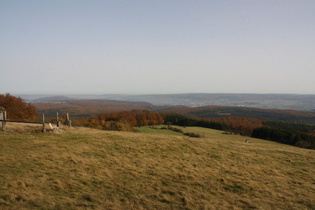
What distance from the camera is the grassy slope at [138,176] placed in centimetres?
814

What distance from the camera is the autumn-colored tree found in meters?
46.5

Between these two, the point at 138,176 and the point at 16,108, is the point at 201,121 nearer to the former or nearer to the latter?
the point at 16,108

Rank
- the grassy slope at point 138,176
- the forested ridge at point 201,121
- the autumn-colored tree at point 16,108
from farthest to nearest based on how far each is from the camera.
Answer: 1. the forested ridge at point 201,121
2. the autumn-colored tree at point 16,108
3. the grassy slope at point 138,176

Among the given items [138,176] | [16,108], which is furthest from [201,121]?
[138,176]

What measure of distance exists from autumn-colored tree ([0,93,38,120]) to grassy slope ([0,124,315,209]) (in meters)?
36.7

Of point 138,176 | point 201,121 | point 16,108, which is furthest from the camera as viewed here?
point 201,121

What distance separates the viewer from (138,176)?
36.1ft

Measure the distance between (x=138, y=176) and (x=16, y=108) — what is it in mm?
49722

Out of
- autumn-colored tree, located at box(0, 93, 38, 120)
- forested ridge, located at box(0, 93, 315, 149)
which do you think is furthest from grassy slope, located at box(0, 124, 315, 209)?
autumn-colored tree, located at box(0, 93, 38, 120)

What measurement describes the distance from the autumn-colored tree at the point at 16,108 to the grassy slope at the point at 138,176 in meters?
36.7

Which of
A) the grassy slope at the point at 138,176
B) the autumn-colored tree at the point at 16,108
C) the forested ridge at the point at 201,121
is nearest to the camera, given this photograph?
the grassy slope at the point at 138,176

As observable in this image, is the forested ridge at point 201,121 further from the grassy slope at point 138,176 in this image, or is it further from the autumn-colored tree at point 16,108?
the grassy slope at point 138,176

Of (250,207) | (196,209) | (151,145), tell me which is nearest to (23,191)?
(196,209)

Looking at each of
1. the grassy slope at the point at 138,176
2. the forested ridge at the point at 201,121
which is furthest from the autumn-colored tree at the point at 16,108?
the grassy slope at the point at 138,176
